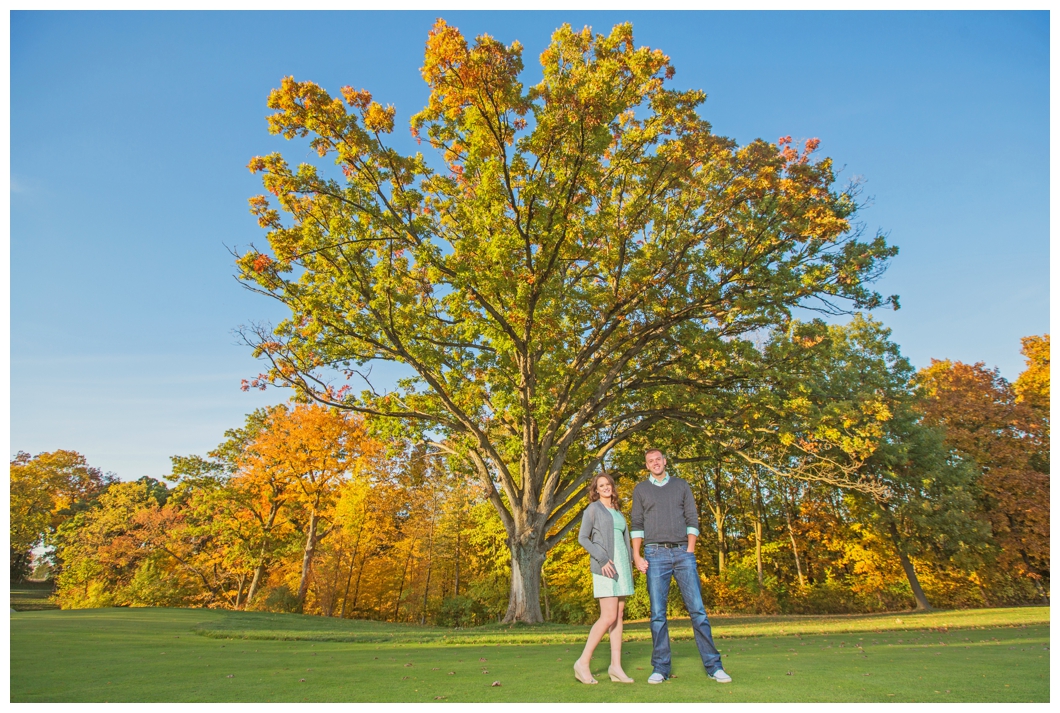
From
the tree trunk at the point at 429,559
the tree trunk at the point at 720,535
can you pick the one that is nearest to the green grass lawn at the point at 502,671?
the tree trunk at the point at 429,559

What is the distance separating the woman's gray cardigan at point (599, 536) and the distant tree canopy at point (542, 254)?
8046mm

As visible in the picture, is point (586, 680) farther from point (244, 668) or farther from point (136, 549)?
point (136, 549)

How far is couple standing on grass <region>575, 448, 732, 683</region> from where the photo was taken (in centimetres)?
531

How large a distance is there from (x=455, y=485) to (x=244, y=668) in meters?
24.6

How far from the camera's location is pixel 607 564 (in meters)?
5.44

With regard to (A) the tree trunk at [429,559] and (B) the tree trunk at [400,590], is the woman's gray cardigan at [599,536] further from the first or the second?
Answer: (B) the tree trunk at [400,590]

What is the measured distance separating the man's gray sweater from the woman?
22cm

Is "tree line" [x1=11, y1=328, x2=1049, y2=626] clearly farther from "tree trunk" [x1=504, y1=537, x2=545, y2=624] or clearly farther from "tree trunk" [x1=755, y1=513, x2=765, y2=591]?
"tree trunk" [x1=504, y1=537, x2=545, y2=624]

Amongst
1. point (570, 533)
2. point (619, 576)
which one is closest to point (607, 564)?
point (619, 576)

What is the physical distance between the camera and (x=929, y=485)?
24.4 m

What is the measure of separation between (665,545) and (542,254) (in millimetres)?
9217

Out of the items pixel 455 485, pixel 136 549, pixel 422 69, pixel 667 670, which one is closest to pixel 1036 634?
pixel 667 670

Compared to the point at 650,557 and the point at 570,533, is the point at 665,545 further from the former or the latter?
the point at 570,533

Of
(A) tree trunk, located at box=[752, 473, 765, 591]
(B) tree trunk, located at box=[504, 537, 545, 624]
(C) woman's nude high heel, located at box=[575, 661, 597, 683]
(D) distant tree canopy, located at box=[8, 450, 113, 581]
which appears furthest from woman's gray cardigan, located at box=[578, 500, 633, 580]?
(D) distant tree canopy, located at box=[8, 450, 113, 581]
